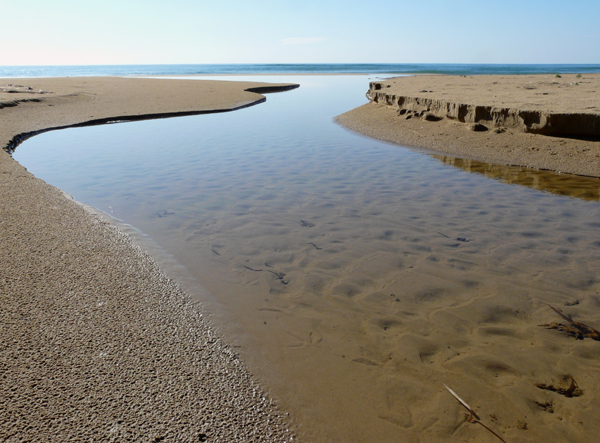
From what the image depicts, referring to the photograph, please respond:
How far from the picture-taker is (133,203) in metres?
5.08

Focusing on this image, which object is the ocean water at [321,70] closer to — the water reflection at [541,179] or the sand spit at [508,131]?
the sand spit at [508,131]

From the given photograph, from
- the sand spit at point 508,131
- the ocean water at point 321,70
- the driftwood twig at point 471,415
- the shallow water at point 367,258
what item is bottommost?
the driftwood twig at point 471,415

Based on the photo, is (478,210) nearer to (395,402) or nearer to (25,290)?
(395,402)

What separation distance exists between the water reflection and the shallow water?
0.13 ft

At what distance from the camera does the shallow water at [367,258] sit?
88.5 inches

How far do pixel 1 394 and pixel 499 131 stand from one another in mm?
8660

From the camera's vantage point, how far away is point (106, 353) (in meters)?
2.24

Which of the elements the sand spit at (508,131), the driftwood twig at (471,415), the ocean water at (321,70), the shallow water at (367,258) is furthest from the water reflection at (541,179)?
the ocean water at (321,70)

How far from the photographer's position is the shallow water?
2.25m

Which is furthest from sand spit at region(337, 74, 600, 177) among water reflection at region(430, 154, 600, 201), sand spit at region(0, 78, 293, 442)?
sand spit at region(0, 78, 293, 442)

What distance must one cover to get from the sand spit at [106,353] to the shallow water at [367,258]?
10.9 inches

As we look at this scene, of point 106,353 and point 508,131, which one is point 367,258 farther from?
point 508,131

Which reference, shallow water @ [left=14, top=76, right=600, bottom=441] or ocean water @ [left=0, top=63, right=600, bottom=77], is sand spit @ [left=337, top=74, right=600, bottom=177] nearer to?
shallow water @ [left=14, top=76, right=600, bottom=441]

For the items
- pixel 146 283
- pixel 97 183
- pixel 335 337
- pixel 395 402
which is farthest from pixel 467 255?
pixel 97 183
